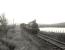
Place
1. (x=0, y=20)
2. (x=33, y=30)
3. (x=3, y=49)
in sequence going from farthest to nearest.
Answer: (x=0, y=20) < (x=33, y=30) < (x=3, y=49)

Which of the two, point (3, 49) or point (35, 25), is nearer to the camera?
point (3, 49)

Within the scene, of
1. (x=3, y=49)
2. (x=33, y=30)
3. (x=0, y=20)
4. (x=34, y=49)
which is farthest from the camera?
(x=0, y=20)

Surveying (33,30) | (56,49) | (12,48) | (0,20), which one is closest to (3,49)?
(12,48)

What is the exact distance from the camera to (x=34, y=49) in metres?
12.2

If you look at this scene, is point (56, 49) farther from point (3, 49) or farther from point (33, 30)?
point (33, 30)

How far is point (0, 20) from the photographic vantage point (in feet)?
151

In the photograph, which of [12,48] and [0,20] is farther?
[0,20]

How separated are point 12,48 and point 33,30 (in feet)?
61.4

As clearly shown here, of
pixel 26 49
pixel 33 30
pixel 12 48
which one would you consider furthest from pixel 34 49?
pixel 33 30

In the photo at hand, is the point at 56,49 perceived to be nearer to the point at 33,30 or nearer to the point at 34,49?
the point at 34,49

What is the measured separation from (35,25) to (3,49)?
19744 mm

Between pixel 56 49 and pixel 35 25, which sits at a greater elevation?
pixel 35 25

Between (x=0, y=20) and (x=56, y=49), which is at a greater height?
(x=0, y=20)

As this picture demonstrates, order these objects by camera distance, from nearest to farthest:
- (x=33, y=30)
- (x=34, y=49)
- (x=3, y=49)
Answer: (x=3, y=49)
(x=34, y=49)
(x=33, y=30)
